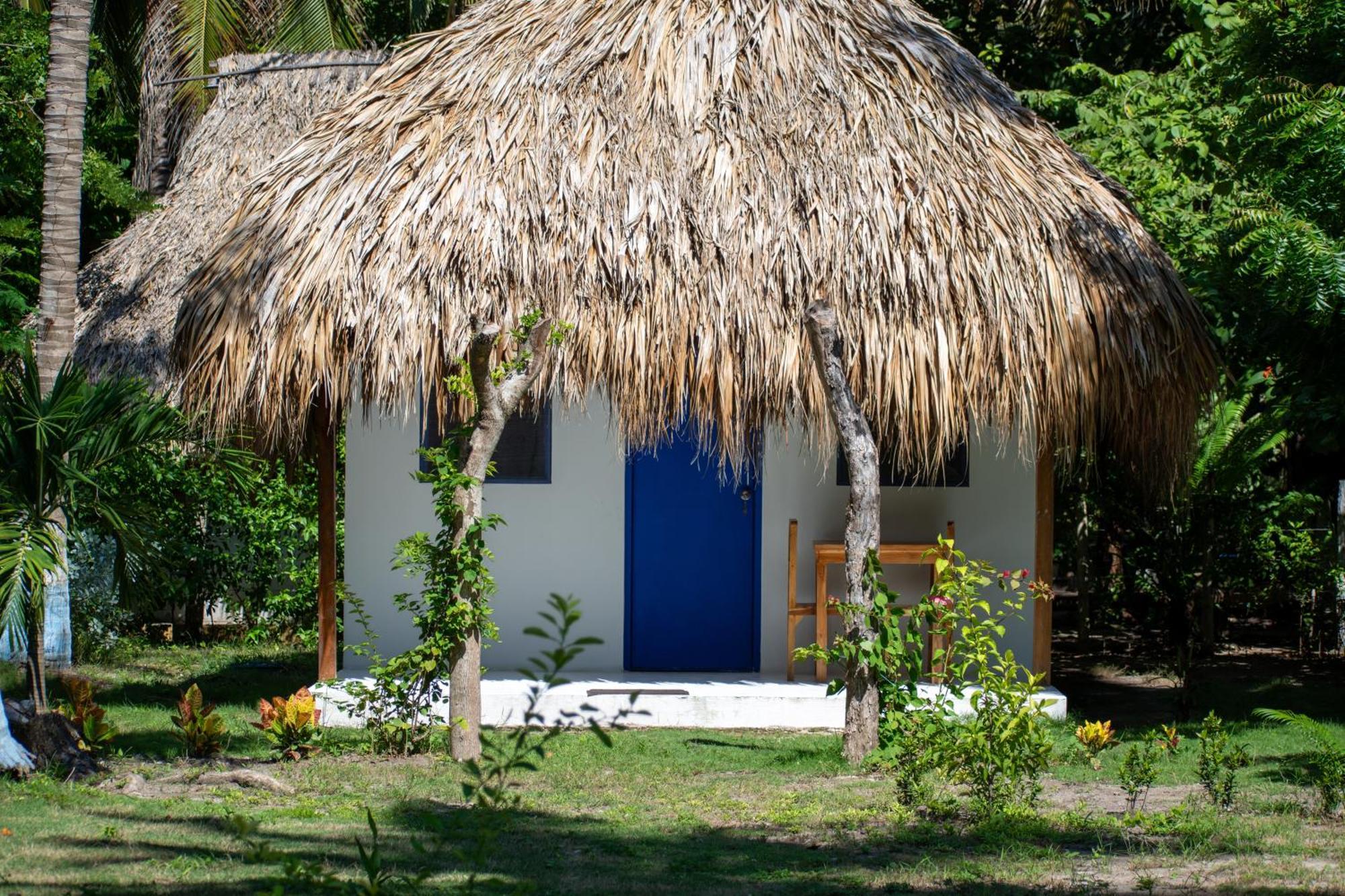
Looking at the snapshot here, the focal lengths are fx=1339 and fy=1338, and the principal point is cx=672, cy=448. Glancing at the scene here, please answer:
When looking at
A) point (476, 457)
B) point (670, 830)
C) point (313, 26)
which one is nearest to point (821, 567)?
point (476, 457)

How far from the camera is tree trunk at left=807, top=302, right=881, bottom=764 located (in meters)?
6.61

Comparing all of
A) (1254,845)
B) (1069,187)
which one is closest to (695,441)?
(1069,187)

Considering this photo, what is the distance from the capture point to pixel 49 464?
19.5ft

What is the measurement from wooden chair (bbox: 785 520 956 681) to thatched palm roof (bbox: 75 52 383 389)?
5872mm

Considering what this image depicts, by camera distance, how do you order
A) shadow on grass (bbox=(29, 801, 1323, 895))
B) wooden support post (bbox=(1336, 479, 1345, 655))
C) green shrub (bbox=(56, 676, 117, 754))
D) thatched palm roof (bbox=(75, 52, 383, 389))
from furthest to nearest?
thatched palm roof (bbox=(75, 52, 383, 389)), wooden support post (bbox=(1336, 479, 1345, 655)), green shrub (bbox=(56, 676, 117, 754)), shadow on grass (bbox=(29, 801, 1323, 895))

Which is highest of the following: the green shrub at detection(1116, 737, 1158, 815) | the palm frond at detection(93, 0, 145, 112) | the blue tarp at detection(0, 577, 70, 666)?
the palm frond at detection(93, 0, 145, 112)

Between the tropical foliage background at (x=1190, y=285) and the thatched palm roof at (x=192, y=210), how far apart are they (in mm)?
521

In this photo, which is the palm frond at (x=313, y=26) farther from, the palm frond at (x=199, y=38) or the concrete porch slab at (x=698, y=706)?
the concrete porch slab at (x=698, y=706)

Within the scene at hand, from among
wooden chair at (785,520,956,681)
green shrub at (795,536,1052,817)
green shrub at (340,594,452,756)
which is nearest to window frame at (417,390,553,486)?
wooden chair at (785,520,956,681)

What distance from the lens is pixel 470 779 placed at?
6.09 m

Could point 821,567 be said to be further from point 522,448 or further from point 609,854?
point 609,854

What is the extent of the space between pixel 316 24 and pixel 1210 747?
12919 mm

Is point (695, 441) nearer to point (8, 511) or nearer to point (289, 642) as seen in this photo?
point (8, 511)

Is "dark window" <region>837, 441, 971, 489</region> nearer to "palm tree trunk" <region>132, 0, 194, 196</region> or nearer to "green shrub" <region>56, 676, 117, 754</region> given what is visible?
"green shrub" <region>56, 676, 117, 754</region>
